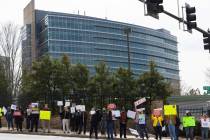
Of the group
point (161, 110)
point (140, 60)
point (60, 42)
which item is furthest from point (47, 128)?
point (140, 60)

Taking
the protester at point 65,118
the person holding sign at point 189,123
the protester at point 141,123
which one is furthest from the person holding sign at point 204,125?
the protester at point 65,118

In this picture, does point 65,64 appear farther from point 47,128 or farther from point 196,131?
point 196,131

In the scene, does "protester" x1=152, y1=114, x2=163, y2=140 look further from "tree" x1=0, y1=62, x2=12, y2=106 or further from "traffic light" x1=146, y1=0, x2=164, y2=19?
"tree" x1=0, y1=62, x2=12, y2=106

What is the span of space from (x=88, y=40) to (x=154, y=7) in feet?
381

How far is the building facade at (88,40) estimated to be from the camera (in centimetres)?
12562

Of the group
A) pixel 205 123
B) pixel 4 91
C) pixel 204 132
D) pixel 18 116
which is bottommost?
pixel 204 132

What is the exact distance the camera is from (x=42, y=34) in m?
128

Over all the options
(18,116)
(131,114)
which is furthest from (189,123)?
(18,116)

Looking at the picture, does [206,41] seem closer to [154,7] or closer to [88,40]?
[154,7]

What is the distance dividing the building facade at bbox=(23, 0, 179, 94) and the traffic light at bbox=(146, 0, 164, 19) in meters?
95.9

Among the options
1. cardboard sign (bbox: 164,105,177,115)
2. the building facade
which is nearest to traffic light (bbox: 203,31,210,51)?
cardboard sign (bbox: 164,105,177,115)

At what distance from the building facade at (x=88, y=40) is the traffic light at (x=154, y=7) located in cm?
9585

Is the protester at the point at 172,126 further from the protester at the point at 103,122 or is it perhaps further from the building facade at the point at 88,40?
the building facade at the point at 88,40

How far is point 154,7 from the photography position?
17688 mm
